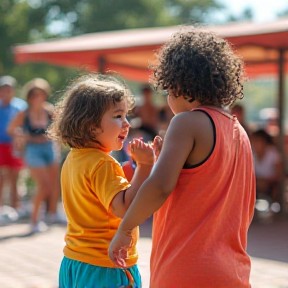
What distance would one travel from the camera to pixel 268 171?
928cm

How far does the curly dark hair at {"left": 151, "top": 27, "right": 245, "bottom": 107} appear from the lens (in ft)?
8.00

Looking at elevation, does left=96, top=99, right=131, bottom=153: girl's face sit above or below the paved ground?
above

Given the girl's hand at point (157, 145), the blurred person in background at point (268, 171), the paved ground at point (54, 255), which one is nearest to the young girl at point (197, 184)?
the girl's hand at point (157, 145)

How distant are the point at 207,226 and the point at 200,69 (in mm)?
556

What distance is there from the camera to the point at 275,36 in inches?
302

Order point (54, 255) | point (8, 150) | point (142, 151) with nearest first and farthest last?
point (142, 151) → point (54, 255) → point (8, 150)

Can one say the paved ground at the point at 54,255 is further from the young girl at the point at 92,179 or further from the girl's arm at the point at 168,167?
the girl's arm at the point at 168,167

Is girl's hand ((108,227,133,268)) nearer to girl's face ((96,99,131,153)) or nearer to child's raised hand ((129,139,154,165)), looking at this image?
child's raised hand ((129,139,154,165))

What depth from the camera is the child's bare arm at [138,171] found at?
8.48 feet

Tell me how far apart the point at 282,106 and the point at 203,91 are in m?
7.31

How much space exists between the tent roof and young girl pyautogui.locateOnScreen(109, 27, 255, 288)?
417 centimetres

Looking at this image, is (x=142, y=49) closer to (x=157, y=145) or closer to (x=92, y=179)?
(x=92, y=179)

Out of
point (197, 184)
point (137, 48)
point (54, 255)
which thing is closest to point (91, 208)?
point (197, 184)

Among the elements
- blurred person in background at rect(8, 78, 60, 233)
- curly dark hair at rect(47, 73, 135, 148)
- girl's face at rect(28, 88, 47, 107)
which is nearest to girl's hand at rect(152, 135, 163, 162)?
curly dark hair at rect(47, 73, 135, 148)
